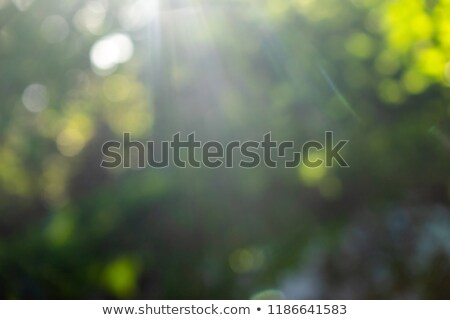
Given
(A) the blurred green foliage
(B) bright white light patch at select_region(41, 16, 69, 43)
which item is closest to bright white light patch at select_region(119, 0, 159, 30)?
(A) the blurred green foliage

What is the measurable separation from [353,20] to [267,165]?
61 cm

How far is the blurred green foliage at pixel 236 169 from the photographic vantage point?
6.82 ft

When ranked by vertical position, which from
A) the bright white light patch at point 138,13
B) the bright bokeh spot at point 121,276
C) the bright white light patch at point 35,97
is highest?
the bright white light patch at point 138,13

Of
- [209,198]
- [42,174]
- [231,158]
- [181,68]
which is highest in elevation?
[181,68]

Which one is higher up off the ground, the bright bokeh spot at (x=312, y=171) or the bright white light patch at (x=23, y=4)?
the bright white light patch at (x=23, y=4)

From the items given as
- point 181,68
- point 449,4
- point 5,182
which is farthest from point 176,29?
point 449,4

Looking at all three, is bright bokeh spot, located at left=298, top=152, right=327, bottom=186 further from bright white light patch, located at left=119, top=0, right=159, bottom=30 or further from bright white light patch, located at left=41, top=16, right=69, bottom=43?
bright white light patch, located at left=41, top=16, right=69, bottom=43

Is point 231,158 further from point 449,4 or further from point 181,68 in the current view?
point 449,4

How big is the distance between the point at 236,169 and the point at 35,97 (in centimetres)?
84

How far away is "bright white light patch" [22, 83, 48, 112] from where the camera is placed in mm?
2258

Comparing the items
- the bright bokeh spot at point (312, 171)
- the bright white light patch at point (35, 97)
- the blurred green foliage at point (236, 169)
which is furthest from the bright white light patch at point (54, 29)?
the bright bokeh spot at point (312, 171)

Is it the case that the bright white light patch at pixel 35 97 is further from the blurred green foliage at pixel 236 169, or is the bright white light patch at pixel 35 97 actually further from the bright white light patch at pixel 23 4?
the bright white light patch at pixel 23 4

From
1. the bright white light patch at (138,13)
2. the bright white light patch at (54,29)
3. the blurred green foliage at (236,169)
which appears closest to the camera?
the blurred green foliage at (236,169)
